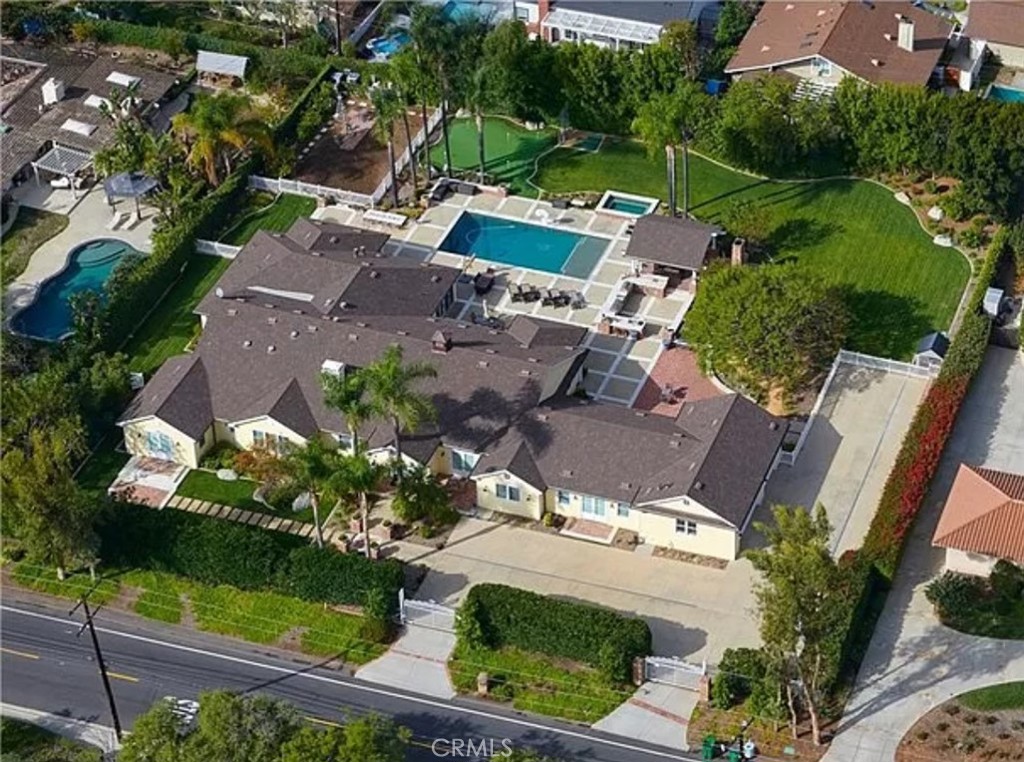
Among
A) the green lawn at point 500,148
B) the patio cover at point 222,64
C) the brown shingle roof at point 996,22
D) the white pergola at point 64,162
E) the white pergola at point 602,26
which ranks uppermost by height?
the brown shingle roof at point 996,22

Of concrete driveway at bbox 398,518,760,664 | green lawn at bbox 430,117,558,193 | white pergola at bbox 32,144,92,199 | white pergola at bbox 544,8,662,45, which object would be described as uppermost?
white pergola at bbox 544,8,662,45

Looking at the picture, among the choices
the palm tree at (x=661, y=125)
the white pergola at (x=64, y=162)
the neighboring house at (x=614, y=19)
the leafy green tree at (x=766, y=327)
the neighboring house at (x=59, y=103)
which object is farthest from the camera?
the neighboring house at (x=614, y=19)

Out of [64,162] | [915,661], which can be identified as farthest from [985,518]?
[64,162]

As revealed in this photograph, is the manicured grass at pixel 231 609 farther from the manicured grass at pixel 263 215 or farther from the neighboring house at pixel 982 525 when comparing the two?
Result: the manicured grass at pixel 263 215

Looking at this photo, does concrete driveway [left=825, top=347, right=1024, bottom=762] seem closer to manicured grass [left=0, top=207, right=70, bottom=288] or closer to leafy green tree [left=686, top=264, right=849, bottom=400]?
leafy green tree [left=686, top=264, right=849, bottom=400]

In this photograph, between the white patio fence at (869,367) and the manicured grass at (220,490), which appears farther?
the white patio fence at (869,367)

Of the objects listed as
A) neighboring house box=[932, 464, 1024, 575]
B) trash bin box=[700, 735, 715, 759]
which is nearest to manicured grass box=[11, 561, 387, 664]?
trash bin box=[700, 735, 715, 759]

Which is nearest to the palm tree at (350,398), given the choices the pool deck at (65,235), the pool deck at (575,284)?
the pool deck at (575,284)

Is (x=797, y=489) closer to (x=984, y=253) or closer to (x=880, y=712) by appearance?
(x=880, y=712)
